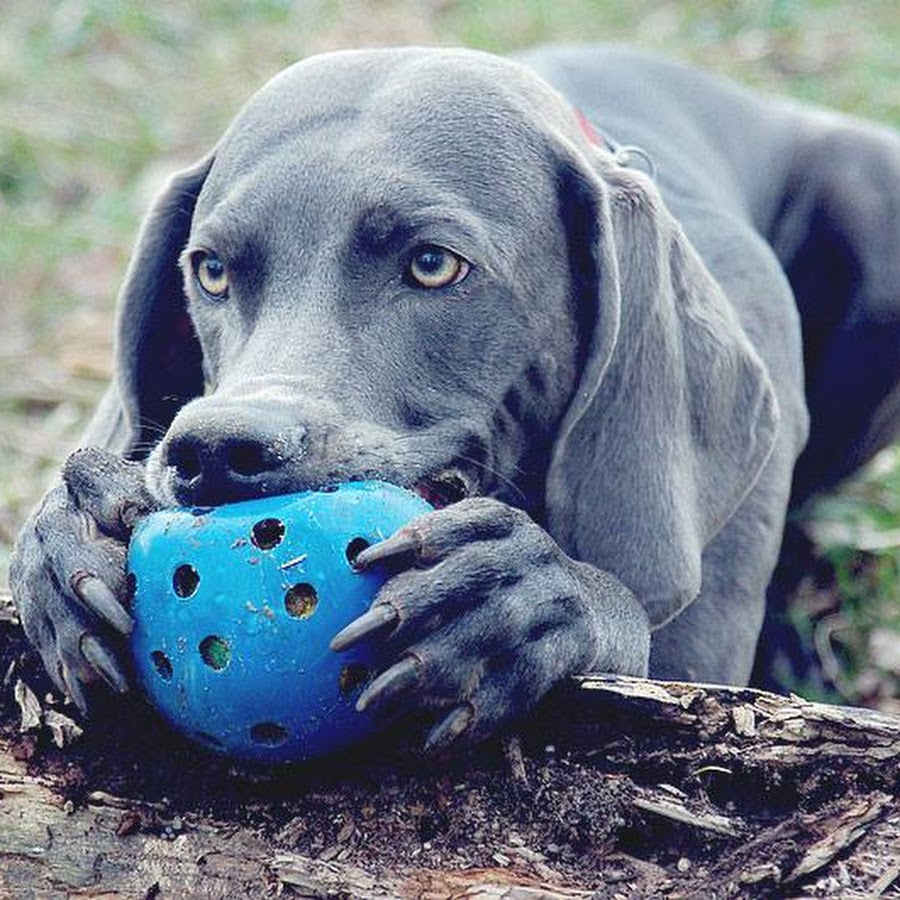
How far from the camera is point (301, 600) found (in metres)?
2.53

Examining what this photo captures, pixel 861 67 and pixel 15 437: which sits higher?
pixel 861 67

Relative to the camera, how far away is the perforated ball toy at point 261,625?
8.21 ft

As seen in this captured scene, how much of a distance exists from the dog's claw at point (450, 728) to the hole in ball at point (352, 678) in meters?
0.12

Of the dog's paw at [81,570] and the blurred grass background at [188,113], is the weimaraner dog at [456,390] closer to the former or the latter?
the dog's paw at [81,570]

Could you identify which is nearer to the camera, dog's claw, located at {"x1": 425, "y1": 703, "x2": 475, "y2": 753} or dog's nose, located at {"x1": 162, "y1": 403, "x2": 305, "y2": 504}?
dog's claw, located at {"x1": 425, "y1": 703, "x2": 475, "y2": 753}

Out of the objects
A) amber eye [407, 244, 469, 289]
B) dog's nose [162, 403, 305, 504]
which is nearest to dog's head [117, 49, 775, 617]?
amber eye [407, 244, 469, 289]

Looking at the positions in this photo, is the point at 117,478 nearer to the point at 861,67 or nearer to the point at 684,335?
the point at 684,335

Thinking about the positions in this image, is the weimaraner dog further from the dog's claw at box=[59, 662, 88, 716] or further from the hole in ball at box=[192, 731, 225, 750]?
the hole in ball at box=[192, 731, 225, 750]

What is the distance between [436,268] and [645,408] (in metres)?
0.51

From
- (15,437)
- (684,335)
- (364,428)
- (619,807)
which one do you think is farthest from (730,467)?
(15,437)

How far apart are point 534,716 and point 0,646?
889 millimetres

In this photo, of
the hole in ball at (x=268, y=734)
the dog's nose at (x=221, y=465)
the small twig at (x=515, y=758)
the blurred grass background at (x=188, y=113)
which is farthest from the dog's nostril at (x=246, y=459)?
the blurred grass background at (x=188, y=113)

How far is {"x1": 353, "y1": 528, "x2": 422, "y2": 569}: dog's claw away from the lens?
2529 mm

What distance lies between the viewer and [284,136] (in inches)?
135
